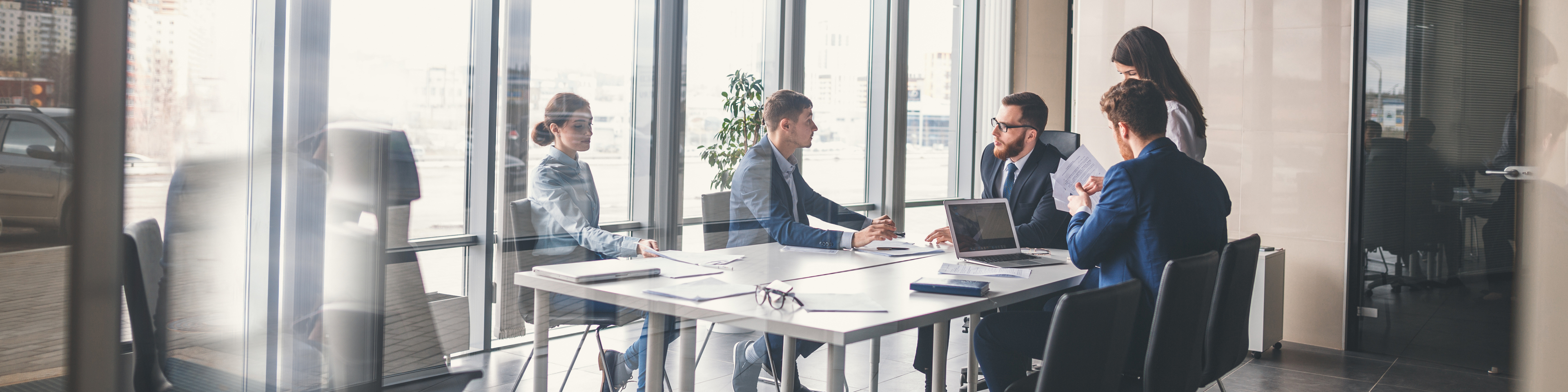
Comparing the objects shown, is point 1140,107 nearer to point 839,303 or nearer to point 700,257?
point 839,303

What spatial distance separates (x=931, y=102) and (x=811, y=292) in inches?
174

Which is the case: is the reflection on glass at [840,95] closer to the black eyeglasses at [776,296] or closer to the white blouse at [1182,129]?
the white blouse at [1182,129]

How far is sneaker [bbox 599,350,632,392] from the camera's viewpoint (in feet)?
8.91

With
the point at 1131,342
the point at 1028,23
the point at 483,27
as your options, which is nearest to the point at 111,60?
the point at 483,27

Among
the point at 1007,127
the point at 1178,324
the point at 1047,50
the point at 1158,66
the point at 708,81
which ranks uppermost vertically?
the point at 1047,50

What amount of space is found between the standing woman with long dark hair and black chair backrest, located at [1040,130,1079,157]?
5.96 ft

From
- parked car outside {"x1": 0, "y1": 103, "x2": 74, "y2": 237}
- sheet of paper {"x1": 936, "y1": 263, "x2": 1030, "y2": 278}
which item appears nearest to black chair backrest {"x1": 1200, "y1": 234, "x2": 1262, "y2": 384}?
sheet of paper {"x1": 936, "y1": 263, "x2": 1030, "y2": 278}

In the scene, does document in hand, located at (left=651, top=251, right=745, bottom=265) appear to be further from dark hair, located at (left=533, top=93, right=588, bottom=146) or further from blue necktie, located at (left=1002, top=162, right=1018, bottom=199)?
blue necktie, located at (left=1002, top=162, right=1018, bottom=199)

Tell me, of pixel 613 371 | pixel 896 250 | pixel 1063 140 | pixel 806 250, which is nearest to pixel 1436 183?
pixel 1063 140

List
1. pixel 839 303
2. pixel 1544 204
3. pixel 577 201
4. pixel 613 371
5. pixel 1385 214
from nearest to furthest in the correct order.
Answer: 1. pixel 1544 204
2. pixel 839 303
3. pixel 577 201
4. pixel 613 371
5. pixel 1385 214

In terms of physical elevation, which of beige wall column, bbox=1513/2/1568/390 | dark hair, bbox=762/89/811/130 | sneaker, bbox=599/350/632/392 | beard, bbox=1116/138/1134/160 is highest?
dark hair, bbox=762/89/811/130

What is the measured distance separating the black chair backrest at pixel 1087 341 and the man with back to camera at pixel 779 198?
1.40 m

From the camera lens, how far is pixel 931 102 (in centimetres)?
665

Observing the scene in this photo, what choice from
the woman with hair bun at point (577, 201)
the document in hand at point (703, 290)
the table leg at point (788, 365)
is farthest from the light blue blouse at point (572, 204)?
the table leg at point (788, 365)
